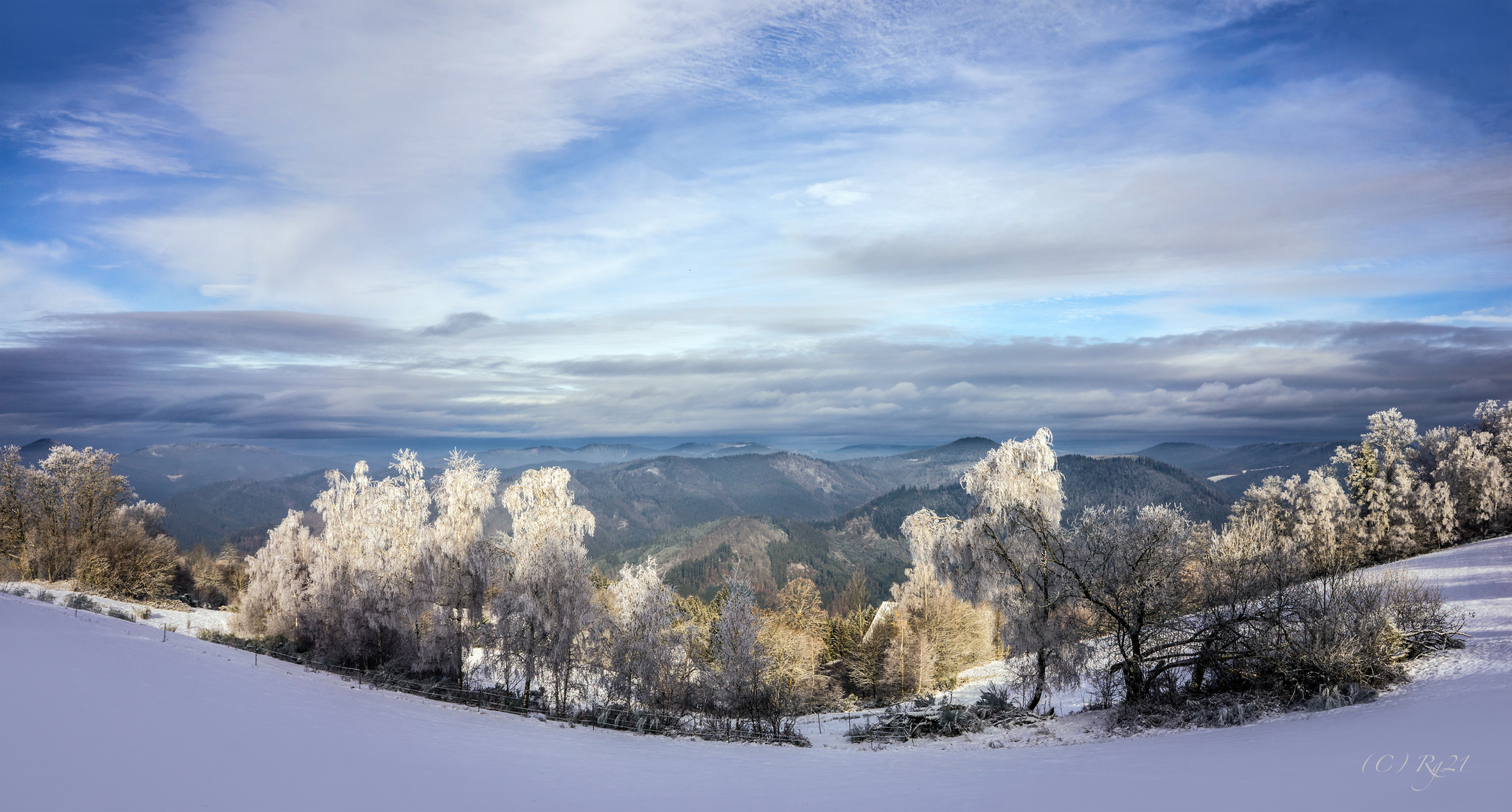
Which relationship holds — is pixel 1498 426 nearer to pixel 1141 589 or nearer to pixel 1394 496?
pixel 1394 496

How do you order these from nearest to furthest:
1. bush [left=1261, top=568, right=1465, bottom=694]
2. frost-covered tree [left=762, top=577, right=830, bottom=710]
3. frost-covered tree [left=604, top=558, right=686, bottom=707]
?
bush [left=1261, top=568, right=1465, bottom=694] → frost-covered tree [left=604, top=558, right=686, bottom=707] → frost-covered tree [left=762, top=577, right=830, bottom=710]

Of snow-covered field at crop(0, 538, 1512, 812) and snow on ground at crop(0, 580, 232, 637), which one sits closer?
snow-covered field at crop(0, 538, 1512, 812)

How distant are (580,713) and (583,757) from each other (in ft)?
32.8

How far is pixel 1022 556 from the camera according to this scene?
83.4 ft

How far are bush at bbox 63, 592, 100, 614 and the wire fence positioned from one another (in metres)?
4.49

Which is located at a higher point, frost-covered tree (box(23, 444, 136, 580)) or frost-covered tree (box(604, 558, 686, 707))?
frost-covered tree (box(23, 444, 136, 580))

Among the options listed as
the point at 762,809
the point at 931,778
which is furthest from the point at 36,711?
the point at 931,778

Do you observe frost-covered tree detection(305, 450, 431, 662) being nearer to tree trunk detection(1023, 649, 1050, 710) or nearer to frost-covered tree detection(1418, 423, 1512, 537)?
tree trunk detection(1023, 649, 1050, 710)

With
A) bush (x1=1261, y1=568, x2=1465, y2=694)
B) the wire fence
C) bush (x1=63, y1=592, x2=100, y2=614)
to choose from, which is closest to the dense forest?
bush (x1=1261, y1=568, x2=1465, y2=694)

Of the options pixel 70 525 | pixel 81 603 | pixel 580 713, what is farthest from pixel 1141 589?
pixel 70 525

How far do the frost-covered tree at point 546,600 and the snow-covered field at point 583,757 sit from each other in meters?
6.22

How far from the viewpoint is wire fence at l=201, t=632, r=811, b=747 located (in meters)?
24.7

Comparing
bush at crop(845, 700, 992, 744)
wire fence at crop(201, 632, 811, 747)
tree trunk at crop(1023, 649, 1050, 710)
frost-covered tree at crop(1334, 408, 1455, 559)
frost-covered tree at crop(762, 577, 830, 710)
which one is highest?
frost-covered tree at crop(1334, 408, 1455, 559)

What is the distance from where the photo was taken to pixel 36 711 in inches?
387
